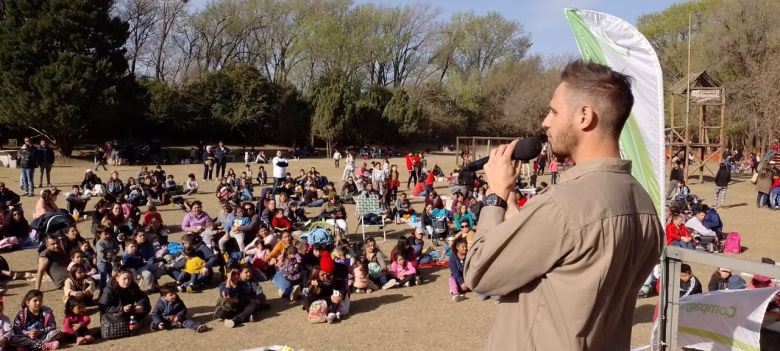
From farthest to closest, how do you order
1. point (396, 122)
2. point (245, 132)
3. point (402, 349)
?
point (396, 122) → point (245, 132) → point (402, 349)

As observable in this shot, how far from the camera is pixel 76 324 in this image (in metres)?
6.79

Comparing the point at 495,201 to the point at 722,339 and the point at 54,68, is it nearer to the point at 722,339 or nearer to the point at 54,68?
the point at 722,339

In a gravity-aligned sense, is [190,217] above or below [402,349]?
above

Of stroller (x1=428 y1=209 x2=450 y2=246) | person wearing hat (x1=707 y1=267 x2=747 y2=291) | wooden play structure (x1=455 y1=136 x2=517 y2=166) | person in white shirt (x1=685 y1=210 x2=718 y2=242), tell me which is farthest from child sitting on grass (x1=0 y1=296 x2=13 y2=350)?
wooden play structure (x1=455 y1=136 x2=517 y2=166)

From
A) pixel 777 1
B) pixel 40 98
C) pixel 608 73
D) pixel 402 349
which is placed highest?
pixel 777 1

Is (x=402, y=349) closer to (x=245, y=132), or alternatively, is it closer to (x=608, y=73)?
Result: (x=608, y=73)

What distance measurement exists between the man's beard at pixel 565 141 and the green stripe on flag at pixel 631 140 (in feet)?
8.73

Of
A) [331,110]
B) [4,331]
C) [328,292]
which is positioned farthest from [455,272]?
[331,110]

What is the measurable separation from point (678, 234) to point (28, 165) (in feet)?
53.8

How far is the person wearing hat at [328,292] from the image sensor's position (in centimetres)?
778

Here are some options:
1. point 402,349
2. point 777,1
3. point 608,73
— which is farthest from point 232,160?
point 608,73

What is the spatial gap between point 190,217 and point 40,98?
22.2 metres

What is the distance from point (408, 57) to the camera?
61.0 meters

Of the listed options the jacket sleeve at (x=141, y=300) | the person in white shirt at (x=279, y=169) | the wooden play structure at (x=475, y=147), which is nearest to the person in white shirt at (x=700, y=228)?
the jacket sleeve at (x=141, y=300)
